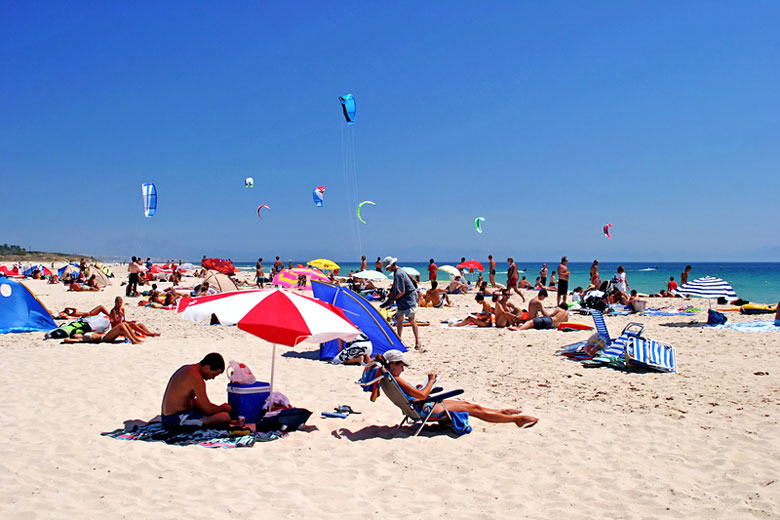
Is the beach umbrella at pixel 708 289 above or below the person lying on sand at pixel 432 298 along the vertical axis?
above

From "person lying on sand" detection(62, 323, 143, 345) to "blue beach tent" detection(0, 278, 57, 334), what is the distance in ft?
5.48

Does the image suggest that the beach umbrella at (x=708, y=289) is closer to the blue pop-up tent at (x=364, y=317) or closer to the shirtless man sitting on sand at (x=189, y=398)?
the blue pop-up tent at (x=364, y=317)

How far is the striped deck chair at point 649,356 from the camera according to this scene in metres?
7.02

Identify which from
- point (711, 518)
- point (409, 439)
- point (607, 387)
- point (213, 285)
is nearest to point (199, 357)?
point (409, 439)

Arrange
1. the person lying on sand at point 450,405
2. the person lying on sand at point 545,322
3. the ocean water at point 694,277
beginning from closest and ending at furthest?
the person lying on sand at point 450,405 → the person lying on sand at point 545,322 → the ocean water at point 694,277

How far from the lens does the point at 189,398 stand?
14.9 feet

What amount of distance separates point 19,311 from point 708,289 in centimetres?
1424

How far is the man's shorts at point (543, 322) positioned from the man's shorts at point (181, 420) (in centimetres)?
810

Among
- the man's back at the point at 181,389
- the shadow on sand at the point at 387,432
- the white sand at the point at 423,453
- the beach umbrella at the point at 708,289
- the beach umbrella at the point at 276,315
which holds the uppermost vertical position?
the beach umbrella at the point at 276,315

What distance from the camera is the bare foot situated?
4867mm

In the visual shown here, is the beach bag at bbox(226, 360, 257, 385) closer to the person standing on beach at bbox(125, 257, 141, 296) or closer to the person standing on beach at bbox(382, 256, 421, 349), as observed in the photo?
the person standing on beach at bbox(382, 256, 421, 349)

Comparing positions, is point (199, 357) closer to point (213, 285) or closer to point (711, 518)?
point (711, 518)

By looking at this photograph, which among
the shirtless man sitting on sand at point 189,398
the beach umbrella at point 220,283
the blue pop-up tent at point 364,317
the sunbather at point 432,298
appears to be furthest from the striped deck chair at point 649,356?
the beach umbrella at point 220,283

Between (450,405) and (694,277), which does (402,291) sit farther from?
(694,277)
